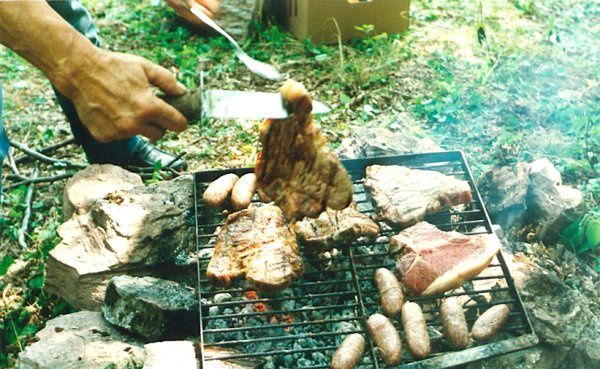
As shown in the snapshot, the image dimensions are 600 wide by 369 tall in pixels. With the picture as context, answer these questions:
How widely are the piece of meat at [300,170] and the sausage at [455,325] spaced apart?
2.55ft

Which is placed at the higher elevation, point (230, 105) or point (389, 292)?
point (230, 105)

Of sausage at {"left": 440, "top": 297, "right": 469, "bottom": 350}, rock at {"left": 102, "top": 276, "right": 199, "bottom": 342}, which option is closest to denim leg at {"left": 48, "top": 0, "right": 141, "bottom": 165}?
rock at {"left": 102, "top": 276, "right": 199, "bottom": 342}

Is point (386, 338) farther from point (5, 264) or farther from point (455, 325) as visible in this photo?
point (5, 264)

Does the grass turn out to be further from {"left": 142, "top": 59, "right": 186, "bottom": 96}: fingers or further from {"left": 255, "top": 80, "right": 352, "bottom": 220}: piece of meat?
{"left": 142, "top": 59, "right": 186, "bottom": 96}: fingers

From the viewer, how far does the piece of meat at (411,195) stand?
3.67 meters

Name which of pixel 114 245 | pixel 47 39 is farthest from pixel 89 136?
pixel 47 39

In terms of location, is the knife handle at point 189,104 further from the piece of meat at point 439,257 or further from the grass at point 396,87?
the grass at point 396,87

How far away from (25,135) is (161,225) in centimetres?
294

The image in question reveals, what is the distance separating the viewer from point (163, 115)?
2908 millimetres

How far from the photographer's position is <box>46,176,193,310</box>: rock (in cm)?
368

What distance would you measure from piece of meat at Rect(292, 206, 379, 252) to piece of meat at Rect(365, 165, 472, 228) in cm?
15

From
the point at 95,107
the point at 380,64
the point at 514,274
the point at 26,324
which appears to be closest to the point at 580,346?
the point at 514,274

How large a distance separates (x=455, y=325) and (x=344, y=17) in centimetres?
464

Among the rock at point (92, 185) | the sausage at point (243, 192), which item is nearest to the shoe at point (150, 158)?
the rock at point (92, 185)
